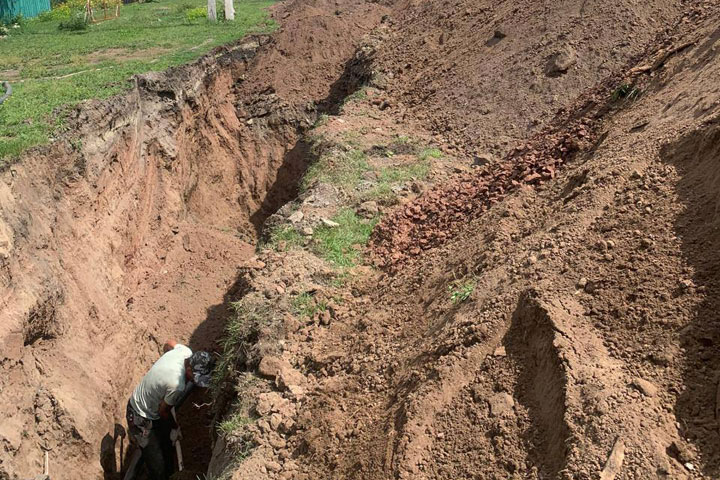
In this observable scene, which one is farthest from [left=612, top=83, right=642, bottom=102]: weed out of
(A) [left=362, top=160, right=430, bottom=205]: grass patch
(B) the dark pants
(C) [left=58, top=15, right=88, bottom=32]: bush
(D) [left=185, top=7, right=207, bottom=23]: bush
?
(C) [left=58, top=15, right=88, bottom=32]: bush

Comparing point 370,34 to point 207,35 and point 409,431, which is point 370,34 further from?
point 409,431

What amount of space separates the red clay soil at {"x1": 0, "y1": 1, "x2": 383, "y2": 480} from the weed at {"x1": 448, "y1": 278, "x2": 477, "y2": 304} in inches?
137

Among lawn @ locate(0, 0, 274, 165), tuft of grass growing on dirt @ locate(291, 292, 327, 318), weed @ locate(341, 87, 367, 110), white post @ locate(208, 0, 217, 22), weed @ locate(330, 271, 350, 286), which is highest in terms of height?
white post @ locate(208, 0, 217, 22)

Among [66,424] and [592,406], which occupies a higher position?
[592,406]

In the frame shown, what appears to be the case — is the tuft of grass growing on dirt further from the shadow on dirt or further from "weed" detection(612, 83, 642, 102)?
"weed" detection(612, 83, 642, 102)

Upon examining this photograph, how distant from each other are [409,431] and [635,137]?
3.39 metres

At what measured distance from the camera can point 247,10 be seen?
695 inches

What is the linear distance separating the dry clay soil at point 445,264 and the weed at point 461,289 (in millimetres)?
55

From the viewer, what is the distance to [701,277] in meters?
4.01

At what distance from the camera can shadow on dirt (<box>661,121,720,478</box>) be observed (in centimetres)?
344

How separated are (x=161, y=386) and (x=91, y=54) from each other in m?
8.31

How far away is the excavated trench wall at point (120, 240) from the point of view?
20.0ft

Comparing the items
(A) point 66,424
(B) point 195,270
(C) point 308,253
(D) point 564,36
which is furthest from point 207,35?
(A) point 66,424

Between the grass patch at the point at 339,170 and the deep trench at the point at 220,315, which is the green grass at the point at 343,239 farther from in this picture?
the deep trench at the point at 220,315
